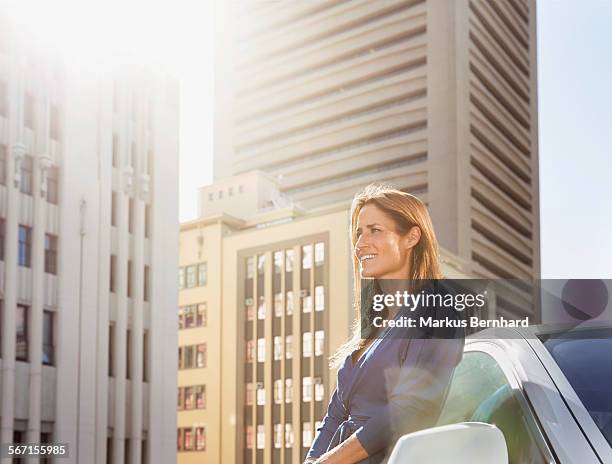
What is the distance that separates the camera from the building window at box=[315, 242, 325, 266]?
1126 inches

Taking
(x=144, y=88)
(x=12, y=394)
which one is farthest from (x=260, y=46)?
(x=12, y=394)

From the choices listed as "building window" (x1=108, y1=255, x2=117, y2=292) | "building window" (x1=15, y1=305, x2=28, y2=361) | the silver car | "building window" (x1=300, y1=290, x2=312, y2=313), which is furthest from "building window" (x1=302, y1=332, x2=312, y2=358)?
the silver car

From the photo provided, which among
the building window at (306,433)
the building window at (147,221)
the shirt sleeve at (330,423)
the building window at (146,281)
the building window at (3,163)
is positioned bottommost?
the building window at (306,433)

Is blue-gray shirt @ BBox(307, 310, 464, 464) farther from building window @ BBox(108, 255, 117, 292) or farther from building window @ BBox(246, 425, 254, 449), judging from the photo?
building window @ BBox(246, 425, 254, 449)

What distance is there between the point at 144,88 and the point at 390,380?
56.3ft

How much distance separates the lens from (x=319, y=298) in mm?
28812

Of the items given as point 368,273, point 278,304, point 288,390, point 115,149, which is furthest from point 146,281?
point 368,273

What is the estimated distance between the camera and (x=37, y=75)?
51.4 ft

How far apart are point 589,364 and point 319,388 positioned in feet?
90.5

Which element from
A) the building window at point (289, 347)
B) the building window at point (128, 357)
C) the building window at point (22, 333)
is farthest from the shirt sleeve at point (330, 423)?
the building window at point (289, 347)

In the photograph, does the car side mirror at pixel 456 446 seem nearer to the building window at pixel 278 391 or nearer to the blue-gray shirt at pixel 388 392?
the blue-gray shirt at pixel 388 392

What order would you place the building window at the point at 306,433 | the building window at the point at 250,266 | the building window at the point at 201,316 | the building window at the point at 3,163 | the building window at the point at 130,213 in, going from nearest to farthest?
the building window at the point at 3,163 → the building window at the point at 130,213 → the building window at the point at 306,433 → the building window at the point at 250,266 → the building window at the point at 201,316

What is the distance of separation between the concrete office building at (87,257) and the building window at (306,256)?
10833 mm

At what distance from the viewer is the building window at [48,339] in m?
15.0
